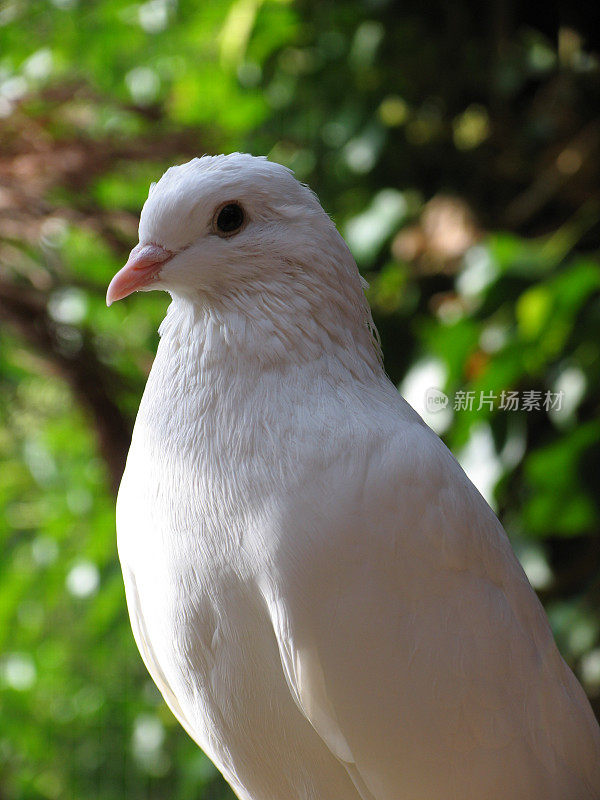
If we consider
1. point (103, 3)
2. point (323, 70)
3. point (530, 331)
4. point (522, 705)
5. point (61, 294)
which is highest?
point (103, 3)

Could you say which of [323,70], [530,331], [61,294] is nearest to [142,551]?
[530,331]

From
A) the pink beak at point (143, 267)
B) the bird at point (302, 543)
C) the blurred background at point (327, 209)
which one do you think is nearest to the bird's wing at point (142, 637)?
the bird at point (302, 543)

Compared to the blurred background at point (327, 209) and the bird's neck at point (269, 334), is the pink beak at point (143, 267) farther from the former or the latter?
the blurred background at point (327, 209)

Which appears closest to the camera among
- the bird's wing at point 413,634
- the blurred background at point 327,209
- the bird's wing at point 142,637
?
the bird's wing at point 413,634

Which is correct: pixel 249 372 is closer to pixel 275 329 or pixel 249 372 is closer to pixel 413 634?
pixel 275 329

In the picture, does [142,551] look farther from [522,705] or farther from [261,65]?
[261,65]

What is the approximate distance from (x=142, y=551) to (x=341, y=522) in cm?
19

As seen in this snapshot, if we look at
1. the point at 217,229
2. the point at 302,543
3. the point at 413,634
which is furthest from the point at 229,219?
the point at 413,634

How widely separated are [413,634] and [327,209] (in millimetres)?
1525

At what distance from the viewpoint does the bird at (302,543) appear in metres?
0.69

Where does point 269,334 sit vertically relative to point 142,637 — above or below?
above

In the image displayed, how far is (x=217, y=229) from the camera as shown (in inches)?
28.9

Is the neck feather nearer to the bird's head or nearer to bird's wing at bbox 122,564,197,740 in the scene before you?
the bird's head

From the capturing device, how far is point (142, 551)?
2.44 ft
